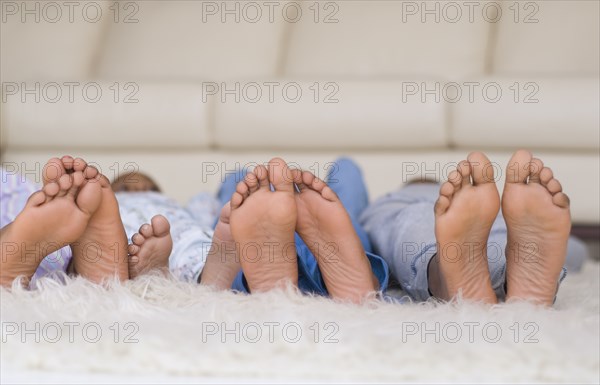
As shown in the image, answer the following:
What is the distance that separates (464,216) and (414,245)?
0.56ft

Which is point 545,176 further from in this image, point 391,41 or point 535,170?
point 391,41

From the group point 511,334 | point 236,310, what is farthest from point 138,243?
point 511,334

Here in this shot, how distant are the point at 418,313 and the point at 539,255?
162 mm

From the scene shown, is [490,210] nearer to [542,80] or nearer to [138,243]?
[138,243]

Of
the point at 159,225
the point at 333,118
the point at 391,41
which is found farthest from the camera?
the point at 391,41

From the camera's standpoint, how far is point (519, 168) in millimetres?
885

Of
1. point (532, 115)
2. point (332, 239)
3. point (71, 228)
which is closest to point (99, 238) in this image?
point (71, 228)

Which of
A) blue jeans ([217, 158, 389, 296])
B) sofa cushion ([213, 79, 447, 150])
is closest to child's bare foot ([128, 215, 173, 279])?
blue jeans ([217, 158, 389, 296])

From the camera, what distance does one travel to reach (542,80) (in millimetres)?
1887

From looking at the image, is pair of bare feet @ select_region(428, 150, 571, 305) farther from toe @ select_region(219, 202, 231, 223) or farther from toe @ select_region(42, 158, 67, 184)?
toe @ select_region(42, 158, 67, 184)

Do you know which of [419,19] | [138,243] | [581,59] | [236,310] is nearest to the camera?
[236,310]

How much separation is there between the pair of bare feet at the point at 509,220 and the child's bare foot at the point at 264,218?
0.55 feet

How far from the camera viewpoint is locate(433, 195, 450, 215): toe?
89cm

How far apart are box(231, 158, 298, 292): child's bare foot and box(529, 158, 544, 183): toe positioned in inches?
10.3
